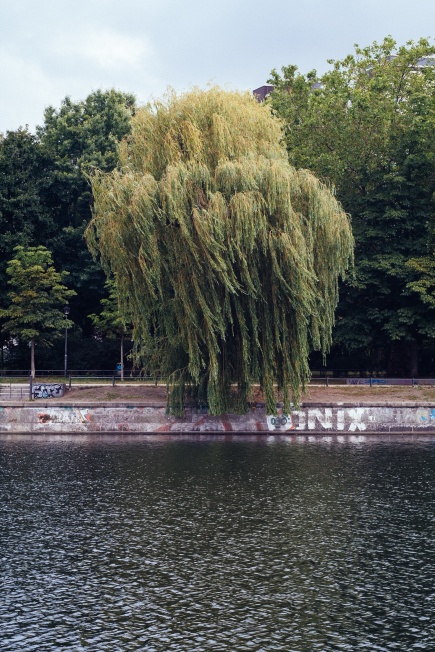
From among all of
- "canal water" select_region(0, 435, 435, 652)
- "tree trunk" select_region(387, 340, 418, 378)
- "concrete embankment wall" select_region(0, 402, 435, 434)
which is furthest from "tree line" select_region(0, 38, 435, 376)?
"canal water" select_region(0, 435, 435, 652)

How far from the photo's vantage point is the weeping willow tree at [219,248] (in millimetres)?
43250

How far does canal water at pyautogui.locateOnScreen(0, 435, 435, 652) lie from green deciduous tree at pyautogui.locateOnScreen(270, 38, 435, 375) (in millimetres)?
17399

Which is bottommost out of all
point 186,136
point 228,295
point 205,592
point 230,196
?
point 205,592

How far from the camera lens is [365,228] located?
58594 mm

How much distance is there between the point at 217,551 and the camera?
24.6 m

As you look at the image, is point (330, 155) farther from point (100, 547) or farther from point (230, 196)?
point (100, 547)

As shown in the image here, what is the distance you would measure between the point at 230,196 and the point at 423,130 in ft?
64.0

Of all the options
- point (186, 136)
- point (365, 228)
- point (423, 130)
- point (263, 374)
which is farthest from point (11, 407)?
point (423, 130)

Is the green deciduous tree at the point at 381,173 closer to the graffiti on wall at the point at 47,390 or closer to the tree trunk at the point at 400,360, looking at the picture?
the tree trunk at the point at 400,360

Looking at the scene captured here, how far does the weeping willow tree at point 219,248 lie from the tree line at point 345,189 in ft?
4.63

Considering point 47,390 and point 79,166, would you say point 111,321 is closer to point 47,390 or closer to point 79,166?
point 47,390

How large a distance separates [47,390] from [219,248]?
14.8 m

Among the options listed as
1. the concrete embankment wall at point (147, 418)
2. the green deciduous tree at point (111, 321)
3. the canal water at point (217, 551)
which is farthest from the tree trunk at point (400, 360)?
the canal water at point (217, 551)

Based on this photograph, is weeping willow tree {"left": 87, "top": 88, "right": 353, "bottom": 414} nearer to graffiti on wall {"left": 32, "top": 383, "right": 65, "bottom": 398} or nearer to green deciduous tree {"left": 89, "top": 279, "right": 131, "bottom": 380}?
graffiti on wall {"left": 32, "top": 383, "right": 65, "bottom": 398}
